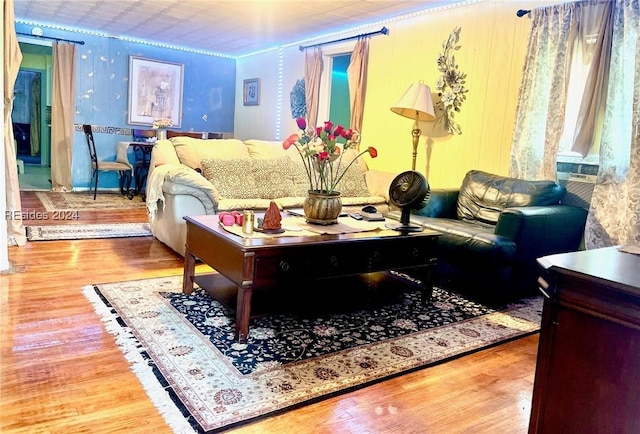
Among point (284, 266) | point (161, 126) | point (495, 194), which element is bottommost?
point (284, 266)

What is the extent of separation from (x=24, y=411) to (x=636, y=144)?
12.0 feet

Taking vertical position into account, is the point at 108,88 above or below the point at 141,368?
above

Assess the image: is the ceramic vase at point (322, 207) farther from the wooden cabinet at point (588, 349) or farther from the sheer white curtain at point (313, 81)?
the sheer white curtain at point (313, 81)

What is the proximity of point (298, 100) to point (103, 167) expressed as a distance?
2768 mm

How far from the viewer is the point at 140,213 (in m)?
5.58

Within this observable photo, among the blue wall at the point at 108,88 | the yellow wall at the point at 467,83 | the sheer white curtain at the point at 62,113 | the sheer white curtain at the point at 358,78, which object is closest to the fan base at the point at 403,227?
the yellow wall at the point at 467,83

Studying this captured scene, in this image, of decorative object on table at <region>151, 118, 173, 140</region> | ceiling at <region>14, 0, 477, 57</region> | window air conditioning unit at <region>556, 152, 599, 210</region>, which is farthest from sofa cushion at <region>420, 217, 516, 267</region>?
decorative object on table at <region>151, 118, 173, 140</region>

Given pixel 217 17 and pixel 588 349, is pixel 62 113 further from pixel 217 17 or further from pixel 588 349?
pixel 588 349

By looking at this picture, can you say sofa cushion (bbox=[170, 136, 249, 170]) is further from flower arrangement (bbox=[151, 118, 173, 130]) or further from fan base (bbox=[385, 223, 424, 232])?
flower arrangement (bbox=[151, 118, 173, 130])

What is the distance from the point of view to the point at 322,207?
9.27 ft

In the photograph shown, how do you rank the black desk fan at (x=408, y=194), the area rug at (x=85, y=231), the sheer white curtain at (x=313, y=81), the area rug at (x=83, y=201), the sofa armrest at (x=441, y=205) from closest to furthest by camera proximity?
the black desk fan at (x=408, y=194) → the sofa armrest at (x=441, y=205) → the area rug at (x=85, y=231) → the area rug at (x=83, y=201) → the sheer white curtain at (x=313, y=81)

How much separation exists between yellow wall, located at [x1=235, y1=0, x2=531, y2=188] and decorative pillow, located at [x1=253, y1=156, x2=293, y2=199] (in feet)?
4.33

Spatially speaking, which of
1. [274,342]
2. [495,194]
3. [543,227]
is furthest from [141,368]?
[495,194]

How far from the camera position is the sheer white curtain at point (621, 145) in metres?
3.18
